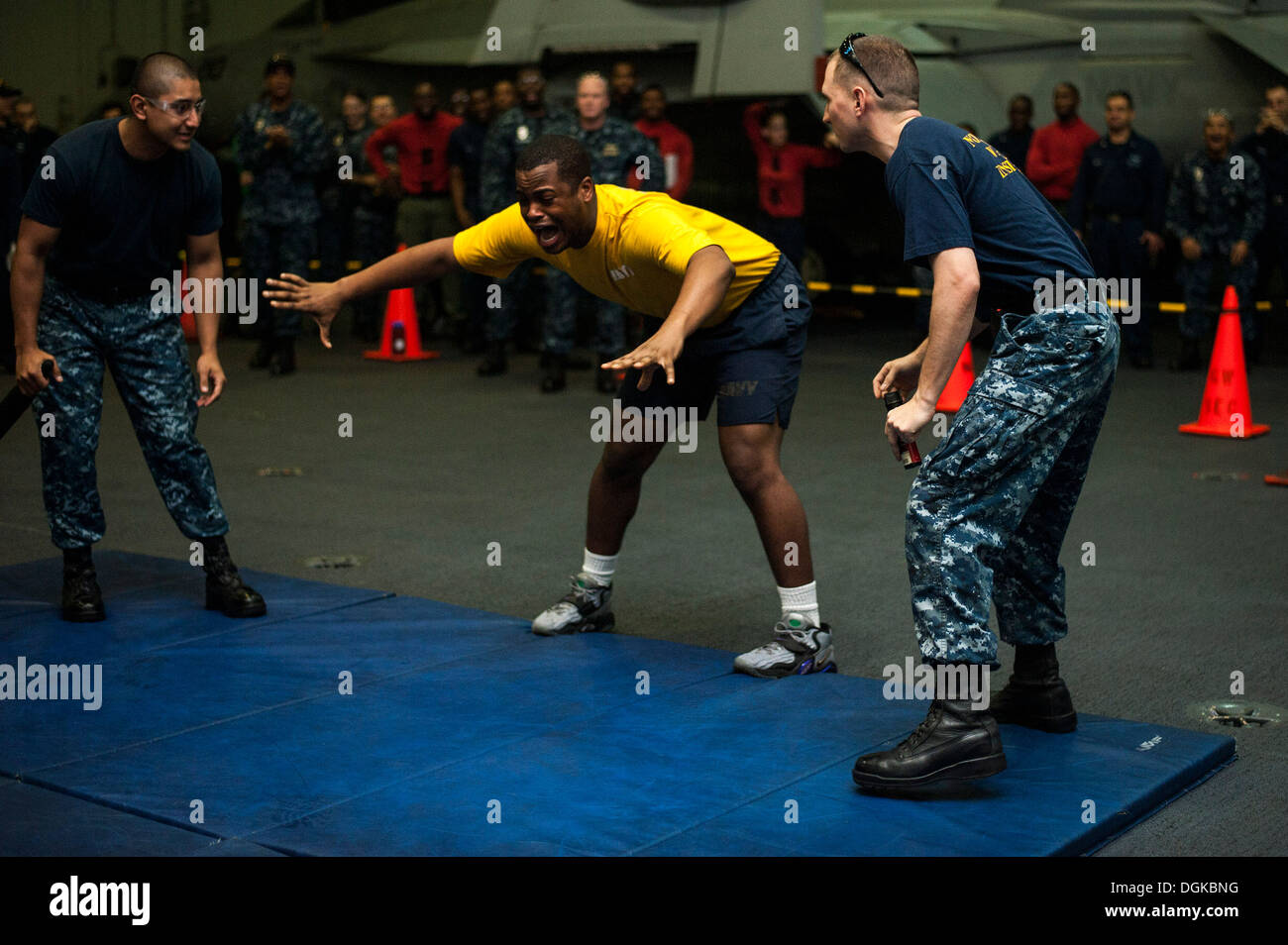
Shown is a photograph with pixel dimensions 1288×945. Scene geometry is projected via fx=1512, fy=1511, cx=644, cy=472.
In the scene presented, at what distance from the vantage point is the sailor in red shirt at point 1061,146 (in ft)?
37.6

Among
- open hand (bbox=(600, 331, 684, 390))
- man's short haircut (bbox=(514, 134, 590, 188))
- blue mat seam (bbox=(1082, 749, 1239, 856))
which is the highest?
man's short haircut (bbox=(514, 134, 590, 188))

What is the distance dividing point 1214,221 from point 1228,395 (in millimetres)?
3092

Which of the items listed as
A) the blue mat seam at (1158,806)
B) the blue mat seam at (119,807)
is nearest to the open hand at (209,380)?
the blue mat seam at (119,807)

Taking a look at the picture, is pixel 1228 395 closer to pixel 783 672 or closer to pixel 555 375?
pixel 555 375

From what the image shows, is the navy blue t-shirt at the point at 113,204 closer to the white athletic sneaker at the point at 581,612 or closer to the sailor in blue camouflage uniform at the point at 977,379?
the white athletic sneaker at the point at 581,612

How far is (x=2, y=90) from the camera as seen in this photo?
34.1 ft

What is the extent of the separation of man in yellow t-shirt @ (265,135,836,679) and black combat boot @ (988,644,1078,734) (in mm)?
692

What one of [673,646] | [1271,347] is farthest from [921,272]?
[673,646]

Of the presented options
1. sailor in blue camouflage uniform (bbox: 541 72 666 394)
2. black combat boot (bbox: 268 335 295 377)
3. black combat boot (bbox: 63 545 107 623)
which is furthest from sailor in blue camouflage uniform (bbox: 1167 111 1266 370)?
black combat boot (bbox: 63 545 107 623)

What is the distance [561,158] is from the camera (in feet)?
13.7

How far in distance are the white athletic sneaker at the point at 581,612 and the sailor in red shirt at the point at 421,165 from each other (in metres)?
7.90

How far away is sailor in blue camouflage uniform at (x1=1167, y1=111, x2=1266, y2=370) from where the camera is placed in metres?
10.8

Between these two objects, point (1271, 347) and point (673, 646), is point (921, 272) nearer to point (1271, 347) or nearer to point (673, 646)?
point (1271, 347)

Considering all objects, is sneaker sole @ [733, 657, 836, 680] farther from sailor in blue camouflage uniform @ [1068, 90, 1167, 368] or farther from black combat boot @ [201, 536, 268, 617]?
sailor in blue camouflage uniform @ [1068, 90, 1167, 368]
